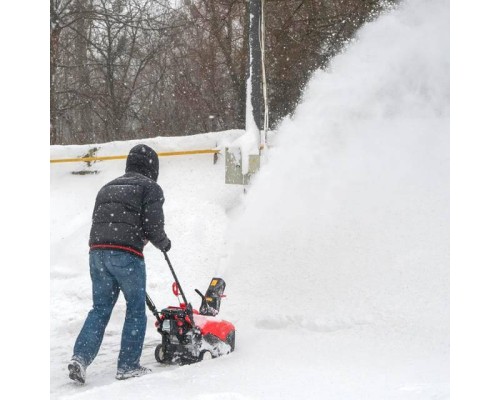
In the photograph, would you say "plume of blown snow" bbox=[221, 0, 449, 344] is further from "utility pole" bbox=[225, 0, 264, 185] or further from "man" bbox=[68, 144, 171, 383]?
"man" bbox=[68, 144, 171, 383]

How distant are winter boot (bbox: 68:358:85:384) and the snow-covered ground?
0.08m

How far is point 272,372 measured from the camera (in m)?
3.82

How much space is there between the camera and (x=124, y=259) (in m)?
3.97

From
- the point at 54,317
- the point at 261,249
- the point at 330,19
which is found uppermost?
the point at 330,19

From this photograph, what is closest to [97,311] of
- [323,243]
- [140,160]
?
[140,160]

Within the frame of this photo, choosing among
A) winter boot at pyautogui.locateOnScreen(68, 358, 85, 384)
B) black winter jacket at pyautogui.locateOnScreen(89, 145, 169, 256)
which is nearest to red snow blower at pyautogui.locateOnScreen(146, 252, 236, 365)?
black winter jacket at pyautogui.locateOnScreen(89, 145, 169, 256)

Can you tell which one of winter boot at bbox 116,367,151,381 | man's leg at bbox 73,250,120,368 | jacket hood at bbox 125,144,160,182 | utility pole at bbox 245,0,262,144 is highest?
utility pole at bbox 245,0,262,144

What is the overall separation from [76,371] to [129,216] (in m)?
1.09

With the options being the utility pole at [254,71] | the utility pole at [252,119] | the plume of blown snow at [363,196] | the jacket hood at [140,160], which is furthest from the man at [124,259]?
the utility pole at [254,71]

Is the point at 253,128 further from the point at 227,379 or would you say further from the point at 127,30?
the point at 127,30

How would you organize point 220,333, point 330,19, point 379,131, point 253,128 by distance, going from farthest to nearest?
point 330,19 < point 253,128 < point 379,131 < point 220,333

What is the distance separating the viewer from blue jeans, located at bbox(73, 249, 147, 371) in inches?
156
